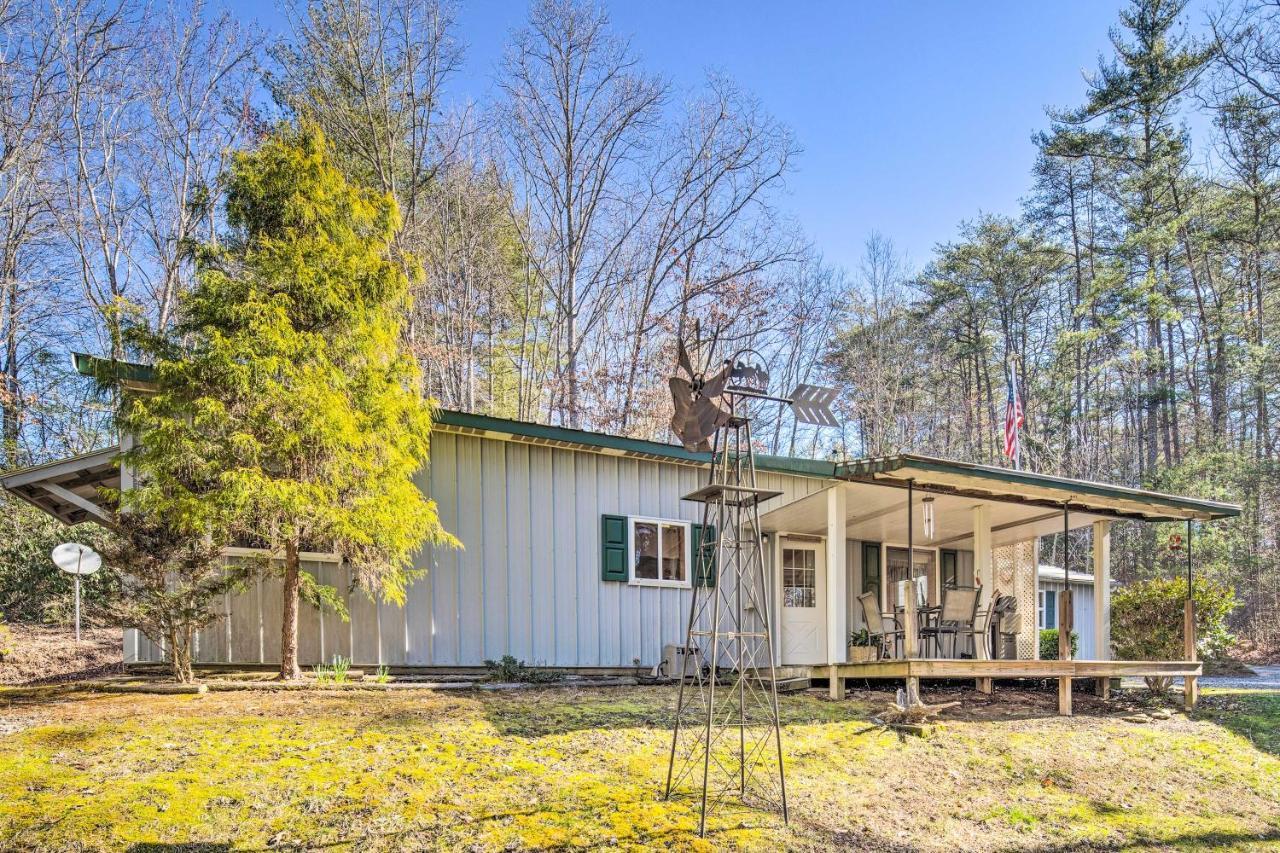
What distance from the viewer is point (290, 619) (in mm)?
7691

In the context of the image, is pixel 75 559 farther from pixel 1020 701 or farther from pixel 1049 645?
pixel 1049 645

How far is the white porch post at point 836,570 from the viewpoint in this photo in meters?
8.26

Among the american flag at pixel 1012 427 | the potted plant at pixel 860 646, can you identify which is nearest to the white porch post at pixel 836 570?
the potted plant at pixel 860 646

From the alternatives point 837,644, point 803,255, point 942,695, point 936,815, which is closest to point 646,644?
point 837,644

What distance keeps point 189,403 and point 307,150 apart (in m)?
2.68

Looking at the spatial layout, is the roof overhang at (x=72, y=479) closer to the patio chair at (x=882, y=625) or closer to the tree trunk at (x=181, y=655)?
the tree trunk at (x=181, y=655)

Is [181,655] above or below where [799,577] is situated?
below

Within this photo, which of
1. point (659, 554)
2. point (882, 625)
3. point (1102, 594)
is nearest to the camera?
point (882, 625)

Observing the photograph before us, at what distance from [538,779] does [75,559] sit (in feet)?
20.4

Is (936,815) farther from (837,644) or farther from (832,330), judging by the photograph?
(832,330)

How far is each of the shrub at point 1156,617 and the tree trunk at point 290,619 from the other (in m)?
9.37

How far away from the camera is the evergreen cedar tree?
22.9ft

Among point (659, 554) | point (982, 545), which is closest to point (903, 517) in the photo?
point (982, 545)

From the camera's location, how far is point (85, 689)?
7.27 metres
